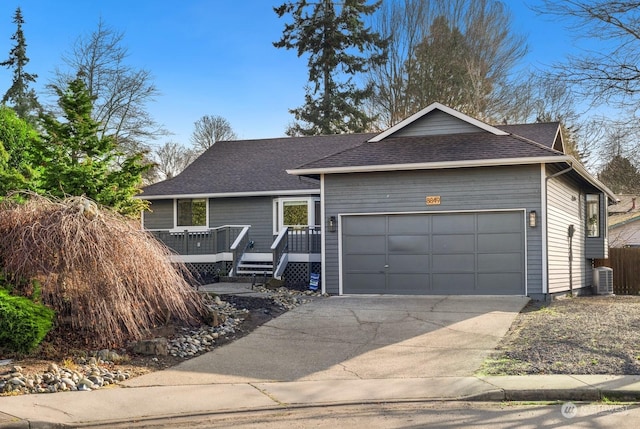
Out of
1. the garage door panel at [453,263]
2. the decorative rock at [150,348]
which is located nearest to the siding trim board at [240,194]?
the garage door panel at [453,263]

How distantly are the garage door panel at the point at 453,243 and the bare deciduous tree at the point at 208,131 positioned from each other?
3207cm

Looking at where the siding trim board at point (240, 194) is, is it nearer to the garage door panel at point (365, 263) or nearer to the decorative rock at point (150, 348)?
the garage door panel at point (365, 263)

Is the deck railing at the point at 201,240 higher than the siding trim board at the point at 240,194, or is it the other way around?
the siding trim board at the point at 240,194

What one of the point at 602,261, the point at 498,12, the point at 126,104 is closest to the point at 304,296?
the point at 602,261

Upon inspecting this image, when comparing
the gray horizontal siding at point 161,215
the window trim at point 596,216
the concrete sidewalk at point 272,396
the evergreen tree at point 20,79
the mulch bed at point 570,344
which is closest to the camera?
the concrete sidewalk at point 272,396

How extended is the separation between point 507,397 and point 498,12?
32.6 metres

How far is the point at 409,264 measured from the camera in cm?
1550

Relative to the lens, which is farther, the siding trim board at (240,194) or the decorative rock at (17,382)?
the siding trim board at (240,194)

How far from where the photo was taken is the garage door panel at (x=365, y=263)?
618 inches

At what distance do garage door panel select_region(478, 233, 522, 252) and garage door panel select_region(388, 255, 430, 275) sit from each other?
1447 mm

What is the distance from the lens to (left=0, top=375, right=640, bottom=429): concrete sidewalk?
6043mm

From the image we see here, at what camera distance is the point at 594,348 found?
8.98 meters

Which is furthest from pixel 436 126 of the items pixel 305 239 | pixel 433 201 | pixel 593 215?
pixel 593 215

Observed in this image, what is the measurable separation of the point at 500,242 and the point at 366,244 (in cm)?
343
